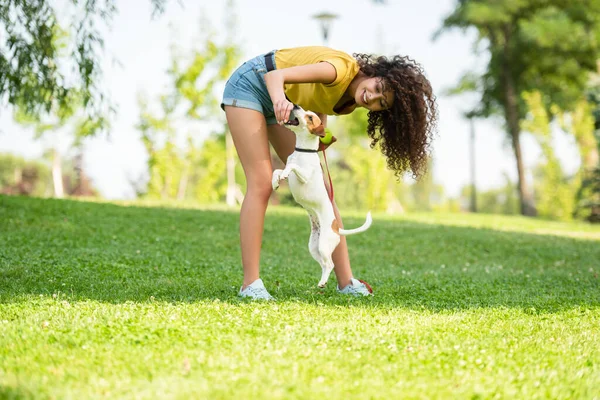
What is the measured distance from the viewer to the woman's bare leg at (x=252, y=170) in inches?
157

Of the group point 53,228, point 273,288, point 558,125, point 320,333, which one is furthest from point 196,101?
point 320,333

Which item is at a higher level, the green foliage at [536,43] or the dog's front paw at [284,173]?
the green foliage at [536,43]

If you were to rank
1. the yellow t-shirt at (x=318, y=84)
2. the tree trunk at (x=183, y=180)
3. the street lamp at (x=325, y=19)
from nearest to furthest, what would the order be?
1. the yellow t-shirt at (x=318, y=84)
2. the street lamp at (x=325, y=19)
3. the tree trunk at (x=183, y=180)

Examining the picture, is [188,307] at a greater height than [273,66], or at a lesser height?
lesser

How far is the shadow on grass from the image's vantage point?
462 centimetres

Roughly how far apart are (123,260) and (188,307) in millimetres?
2546

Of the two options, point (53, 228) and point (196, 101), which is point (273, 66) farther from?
point (196, 101)

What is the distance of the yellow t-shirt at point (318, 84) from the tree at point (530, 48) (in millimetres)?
18402

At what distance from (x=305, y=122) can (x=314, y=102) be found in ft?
1.25

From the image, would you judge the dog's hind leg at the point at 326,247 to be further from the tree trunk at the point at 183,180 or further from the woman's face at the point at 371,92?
the tree trunk at the point at 183,180

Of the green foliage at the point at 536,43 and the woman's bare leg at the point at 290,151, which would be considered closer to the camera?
the woman's bare leg at the point at 290,151

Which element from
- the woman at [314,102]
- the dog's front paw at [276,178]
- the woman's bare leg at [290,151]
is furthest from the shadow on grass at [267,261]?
the dog's front paw at [276,178]

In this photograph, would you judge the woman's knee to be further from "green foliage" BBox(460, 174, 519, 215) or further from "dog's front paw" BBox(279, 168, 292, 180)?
"green foliage" BBox(460, 174, 519, 215)

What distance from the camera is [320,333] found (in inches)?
128
